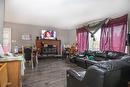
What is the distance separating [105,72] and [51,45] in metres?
7.08

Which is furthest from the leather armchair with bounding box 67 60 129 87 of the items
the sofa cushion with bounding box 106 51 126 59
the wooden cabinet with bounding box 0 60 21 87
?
the sofa cushion with bounding box 106 51 126 59

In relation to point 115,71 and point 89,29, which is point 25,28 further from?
point 115,71

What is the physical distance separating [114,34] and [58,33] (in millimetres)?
4510

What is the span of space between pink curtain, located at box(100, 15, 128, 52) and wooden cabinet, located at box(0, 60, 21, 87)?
3.86m

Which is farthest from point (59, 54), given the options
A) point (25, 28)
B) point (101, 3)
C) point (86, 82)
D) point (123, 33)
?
point (86, 82)

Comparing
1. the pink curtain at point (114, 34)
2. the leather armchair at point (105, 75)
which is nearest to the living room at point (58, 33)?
the pink curtain at point (114, 34)

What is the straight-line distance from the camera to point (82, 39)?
738cm

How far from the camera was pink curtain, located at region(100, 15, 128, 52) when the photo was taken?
4746 millimetres

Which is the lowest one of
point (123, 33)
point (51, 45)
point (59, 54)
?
point (59, 54)

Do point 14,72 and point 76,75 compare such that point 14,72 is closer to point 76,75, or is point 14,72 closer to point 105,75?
point 76,75

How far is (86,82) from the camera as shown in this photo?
1.72 meters

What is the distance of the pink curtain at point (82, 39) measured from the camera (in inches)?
277

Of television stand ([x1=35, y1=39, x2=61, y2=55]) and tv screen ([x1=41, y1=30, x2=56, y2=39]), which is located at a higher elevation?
tv screen ([x1=41, y1=30, x2=56, y2=39])

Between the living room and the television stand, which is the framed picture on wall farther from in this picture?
the television stand
